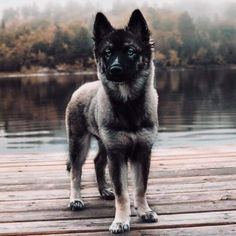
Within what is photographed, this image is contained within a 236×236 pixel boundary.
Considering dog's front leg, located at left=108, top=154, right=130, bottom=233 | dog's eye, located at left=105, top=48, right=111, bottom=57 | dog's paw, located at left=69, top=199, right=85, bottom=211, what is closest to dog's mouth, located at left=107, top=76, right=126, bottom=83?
dog's eye, located at left=105, top=48, right=111, bottom=57

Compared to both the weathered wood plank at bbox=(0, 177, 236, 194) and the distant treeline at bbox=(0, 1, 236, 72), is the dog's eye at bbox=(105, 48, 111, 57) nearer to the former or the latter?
the weathered wood plank at bbox=(0, 177, 236, 194)

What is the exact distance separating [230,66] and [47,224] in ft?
358

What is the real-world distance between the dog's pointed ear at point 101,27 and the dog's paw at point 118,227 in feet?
5.04

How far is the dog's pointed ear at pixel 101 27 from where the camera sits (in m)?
4.21

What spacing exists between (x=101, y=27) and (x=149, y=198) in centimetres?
183

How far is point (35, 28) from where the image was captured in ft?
388

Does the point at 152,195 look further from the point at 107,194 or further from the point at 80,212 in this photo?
the point at 80,212

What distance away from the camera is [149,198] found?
509 centimetres

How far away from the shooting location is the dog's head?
3.98 metres

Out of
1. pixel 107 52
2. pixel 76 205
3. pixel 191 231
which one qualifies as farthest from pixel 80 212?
pixel 107 52

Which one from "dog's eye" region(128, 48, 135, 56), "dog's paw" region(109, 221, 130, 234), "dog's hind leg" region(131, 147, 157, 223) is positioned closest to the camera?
"dog's eye" region(128, 48, 135, 56)

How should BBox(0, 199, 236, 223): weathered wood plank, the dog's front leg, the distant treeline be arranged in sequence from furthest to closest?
the distant treeline → BBox(0, 199, 236, 223): weathered wood plank → the dog's front leg

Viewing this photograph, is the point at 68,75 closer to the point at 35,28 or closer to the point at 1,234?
the point at 35,28

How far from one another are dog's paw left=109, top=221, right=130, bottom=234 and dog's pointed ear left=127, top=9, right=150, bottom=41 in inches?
60.6
